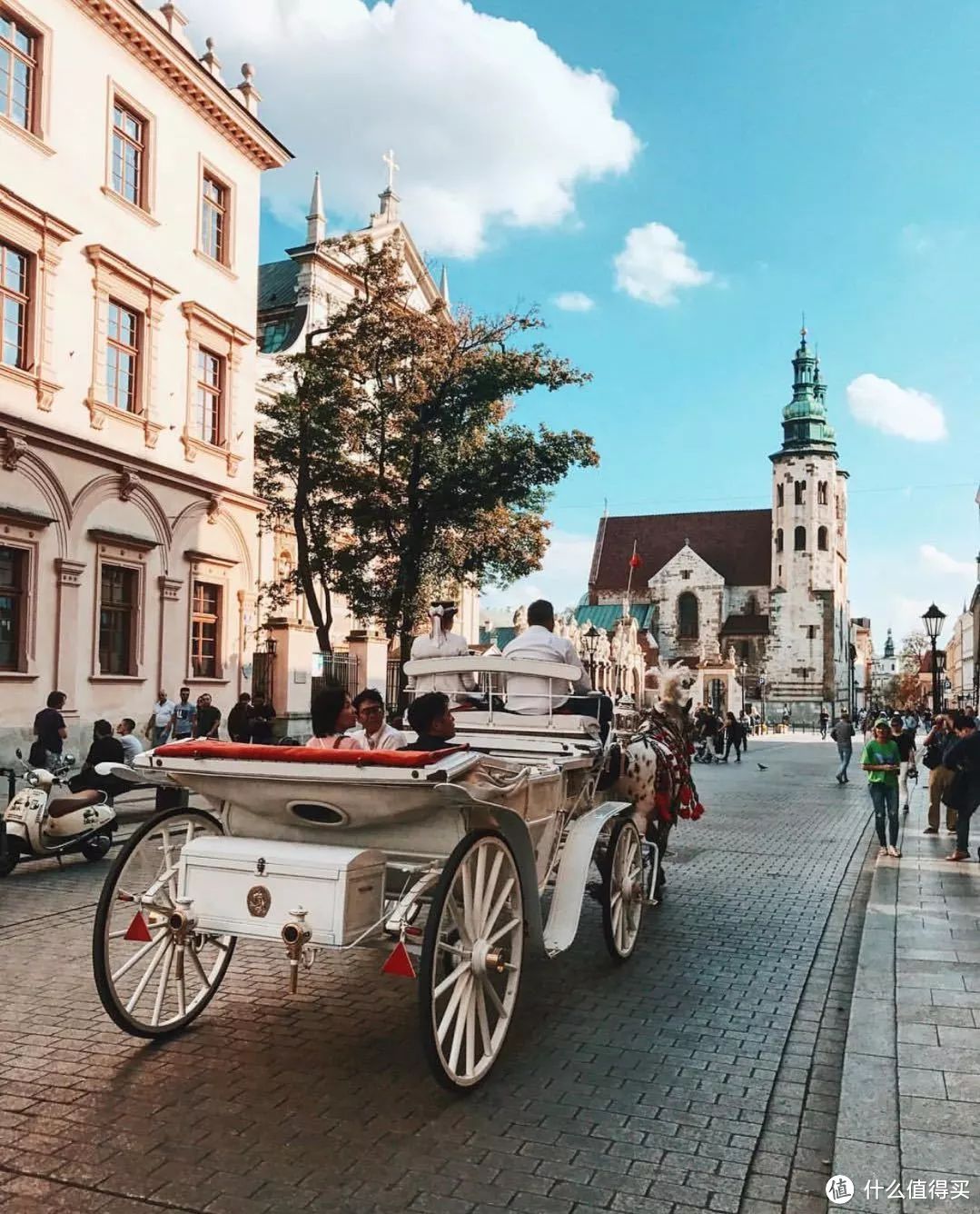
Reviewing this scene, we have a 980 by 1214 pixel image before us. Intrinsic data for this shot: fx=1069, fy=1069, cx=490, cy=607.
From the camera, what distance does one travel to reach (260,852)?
15.7 ft

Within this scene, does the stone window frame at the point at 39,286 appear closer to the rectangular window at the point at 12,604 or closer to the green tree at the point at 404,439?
the rectangular window at the point at 12,604

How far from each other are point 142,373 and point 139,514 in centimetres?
269

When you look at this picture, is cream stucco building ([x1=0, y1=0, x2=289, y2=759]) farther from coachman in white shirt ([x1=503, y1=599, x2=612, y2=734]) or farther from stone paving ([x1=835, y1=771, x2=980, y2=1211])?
stone paving ([x1=835, y1=771, x2=980, y2=1211])

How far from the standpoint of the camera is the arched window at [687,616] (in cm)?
9162

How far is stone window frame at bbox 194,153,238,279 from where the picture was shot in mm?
22000

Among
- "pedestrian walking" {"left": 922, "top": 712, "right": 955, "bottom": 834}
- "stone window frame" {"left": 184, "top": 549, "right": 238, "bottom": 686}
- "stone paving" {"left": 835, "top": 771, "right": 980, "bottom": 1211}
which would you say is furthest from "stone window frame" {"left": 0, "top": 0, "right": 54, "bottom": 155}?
"stone paving" {"left": 835, "top": 771, "right": 980, "bottom": 1211}

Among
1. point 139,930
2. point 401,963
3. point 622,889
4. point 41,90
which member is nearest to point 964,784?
point 622,889

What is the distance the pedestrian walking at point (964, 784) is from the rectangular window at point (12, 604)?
13.9m

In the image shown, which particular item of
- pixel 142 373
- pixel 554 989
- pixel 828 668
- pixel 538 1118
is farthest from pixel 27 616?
pixel 828 668

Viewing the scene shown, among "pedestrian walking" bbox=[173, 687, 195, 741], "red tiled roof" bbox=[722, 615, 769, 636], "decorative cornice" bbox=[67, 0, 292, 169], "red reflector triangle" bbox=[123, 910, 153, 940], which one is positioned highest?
"decorative cornice" bbox=[67, 0, 292, 169]

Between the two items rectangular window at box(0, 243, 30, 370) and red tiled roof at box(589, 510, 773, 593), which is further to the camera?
red tiled roof at box(589, 510, 773, 593)

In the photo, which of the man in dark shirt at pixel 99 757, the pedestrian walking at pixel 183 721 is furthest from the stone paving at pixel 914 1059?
the pedestrian walking at pixel 183 721

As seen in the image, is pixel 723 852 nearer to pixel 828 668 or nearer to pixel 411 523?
pixel 411 523

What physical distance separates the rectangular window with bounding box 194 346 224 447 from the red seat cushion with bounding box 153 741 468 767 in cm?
1812
